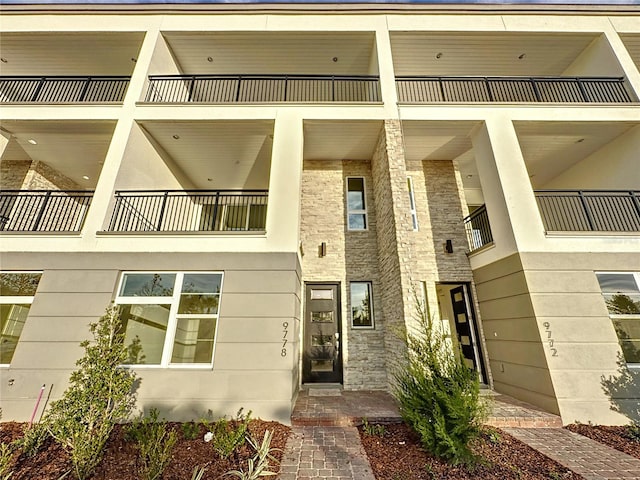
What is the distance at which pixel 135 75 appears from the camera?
641 cm

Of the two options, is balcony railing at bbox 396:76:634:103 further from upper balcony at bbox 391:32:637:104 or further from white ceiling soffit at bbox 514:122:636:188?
white ceiling soffit at bbox 514:122:636:188

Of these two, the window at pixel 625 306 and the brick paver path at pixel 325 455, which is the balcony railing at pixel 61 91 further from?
the window at pixel 625 306

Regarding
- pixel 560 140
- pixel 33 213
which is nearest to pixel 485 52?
pixel 560 140

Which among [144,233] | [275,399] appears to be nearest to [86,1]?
[144,233]

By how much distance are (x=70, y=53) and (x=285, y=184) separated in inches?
310

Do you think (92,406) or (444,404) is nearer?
(444,404)

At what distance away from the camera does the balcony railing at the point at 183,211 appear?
18.7ft

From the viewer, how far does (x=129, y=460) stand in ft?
10.6

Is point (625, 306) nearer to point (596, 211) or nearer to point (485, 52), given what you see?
point (596, 211)

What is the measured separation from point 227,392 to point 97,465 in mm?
1655

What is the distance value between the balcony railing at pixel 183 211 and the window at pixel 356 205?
236 centimetres

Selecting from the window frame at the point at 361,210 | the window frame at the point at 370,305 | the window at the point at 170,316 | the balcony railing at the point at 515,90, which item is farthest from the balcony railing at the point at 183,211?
the balcony railing at the point at 515,90

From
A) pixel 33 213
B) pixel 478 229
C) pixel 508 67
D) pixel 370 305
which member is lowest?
pixel 370 305

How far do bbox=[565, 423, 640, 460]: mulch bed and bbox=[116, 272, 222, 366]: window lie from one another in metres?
6.11
